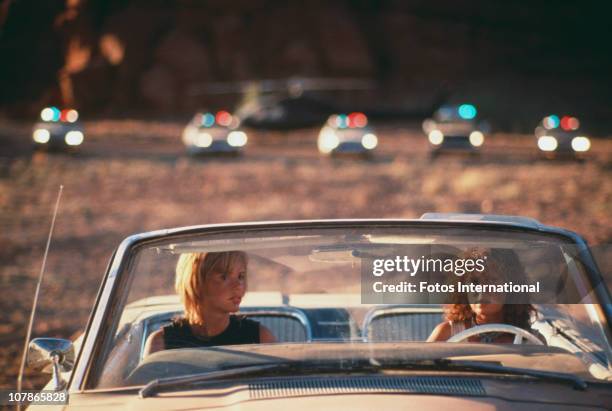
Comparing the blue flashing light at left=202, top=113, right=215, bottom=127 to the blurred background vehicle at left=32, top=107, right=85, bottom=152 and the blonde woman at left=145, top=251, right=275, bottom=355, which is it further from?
the blonde woman at left=145, top=251, right=275, bottom=355

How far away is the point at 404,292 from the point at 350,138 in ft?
105

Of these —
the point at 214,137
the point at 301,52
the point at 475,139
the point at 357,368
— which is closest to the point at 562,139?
the point at 475,139

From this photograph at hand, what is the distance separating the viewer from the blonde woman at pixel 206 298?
10.6 feet

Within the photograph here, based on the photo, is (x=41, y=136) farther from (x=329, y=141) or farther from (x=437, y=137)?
(x=437, y=137)

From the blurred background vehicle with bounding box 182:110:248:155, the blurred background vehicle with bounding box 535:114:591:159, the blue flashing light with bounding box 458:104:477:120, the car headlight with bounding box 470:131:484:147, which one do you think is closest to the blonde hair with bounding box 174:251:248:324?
the blurred background vehicle with bounding box 535:114:591:159

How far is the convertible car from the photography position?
2375 mm

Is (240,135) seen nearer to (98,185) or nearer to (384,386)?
(98,185)

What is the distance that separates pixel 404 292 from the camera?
10.0 ft

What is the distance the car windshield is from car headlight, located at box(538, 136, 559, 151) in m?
30.8

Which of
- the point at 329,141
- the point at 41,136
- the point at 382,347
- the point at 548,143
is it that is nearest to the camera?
the point at 382,347

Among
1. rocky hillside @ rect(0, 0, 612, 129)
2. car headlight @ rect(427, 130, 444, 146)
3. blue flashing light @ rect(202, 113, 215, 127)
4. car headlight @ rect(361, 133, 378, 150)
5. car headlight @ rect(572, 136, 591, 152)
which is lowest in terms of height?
car headlight @ rect(572, 136, 591, 152)

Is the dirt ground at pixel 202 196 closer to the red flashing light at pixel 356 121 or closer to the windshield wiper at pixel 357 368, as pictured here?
the red flashing light at pixel 356 121

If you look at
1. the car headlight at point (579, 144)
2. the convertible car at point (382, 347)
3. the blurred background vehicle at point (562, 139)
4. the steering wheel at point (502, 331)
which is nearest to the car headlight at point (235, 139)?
the blurred background vehicle at point (562, 139)

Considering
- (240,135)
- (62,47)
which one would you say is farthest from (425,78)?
(240,135)
